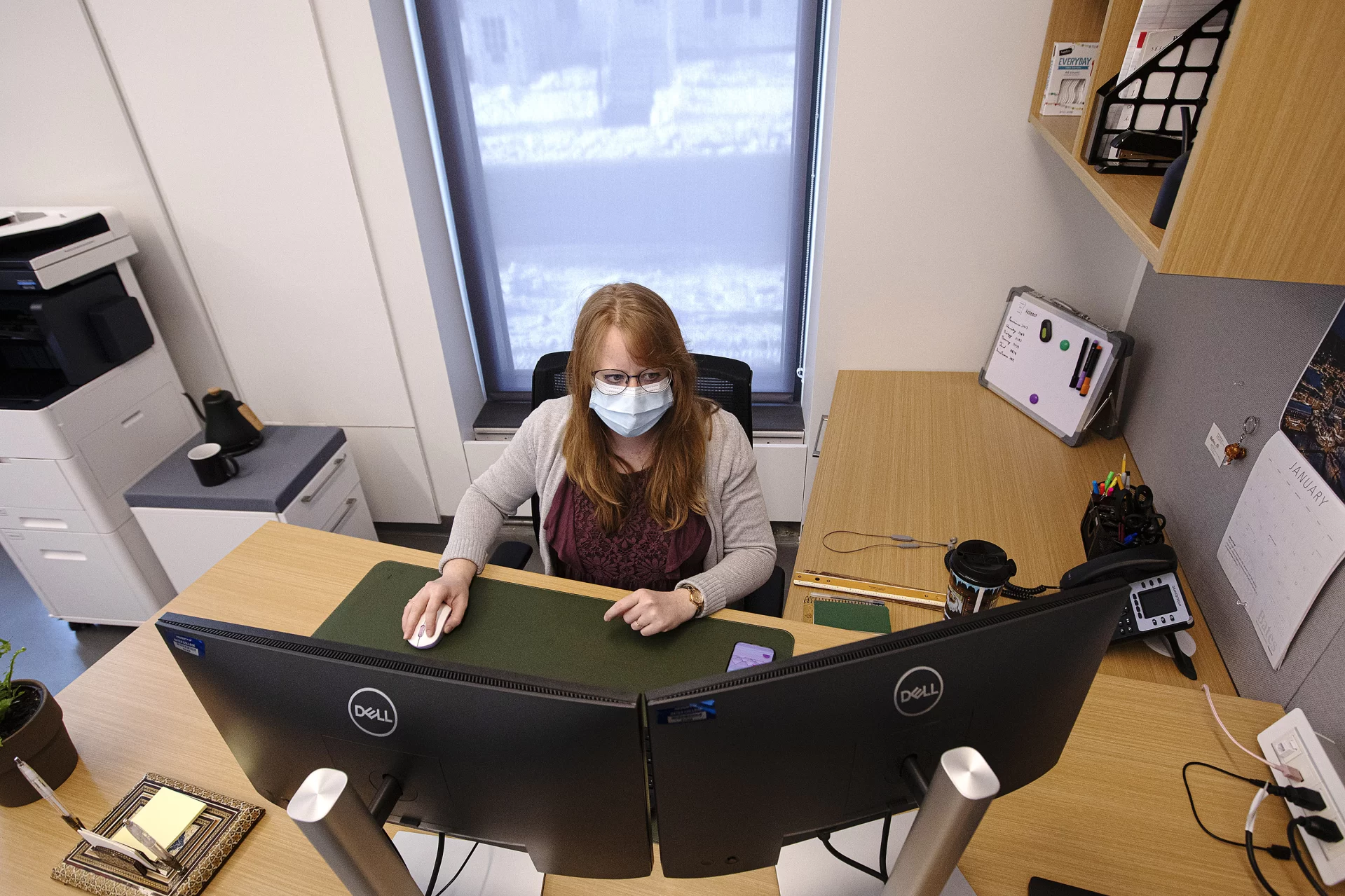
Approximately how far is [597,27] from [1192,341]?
181 cm

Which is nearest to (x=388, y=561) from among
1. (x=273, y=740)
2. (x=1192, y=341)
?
(x=273, y=740)

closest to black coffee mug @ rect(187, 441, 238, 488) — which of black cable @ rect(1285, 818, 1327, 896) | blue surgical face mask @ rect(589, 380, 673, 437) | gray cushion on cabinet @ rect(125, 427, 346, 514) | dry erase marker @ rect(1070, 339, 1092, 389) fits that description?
gray cushion on cabinet @ rect(125, 427, 346, 514)

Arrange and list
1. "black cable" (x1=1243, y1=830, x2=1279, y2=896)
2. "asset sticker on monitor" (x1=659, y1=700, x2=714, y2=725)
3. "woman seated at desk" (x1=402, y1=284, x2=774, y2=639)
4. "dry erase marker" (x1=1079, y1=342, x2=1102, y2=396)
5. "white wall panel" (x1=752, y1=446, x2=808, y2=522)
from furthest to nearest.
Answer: "white wall panel" (x1=752, y1=446, x2=808, y2=522) → "dry erase marker" (x1=1079, y1=342, x2=1102, y2=396) → "woman seated at desk" (x1=402, y1=284, x2=774, y2=639) → "black cable" (x1=1243, y1=830, x2=1279, y2=896) → "asset sticker on monitor" (x1=659, y1=700, x2=714, y2=725)

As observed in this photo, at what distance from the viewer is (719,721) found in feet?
2.21

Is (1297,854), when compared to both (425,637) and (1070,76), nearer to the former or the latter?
(425,637)

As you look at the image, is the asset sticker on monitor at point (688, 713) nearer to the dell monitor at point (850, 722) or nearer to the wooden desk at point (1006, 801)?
the dell monitor at point (850, 722)

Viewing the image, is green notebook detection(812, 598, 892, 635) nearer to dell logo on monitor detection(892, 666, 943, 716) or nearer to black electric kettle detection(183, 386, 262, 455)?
dell logo on monitor detection(892, 666, 943, 716)

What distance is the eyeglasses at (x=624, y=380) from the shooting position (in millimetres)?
1348

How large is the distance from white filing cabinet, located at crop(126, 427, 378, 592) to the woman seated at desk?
971 mm

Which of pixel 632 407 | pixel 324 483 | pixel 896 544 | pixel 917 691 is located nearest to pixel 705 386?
pixel 632 407

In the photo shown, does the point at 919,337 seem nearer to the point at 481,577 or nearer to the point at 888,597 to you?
the point at 888,597

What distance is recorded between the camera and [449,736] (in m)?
0.71

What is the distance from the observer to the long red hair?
135 centimetres

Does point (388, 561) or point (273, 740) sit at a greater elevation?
point (273, 740)
